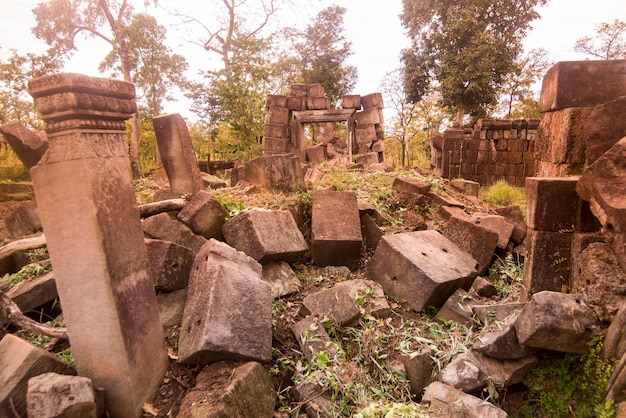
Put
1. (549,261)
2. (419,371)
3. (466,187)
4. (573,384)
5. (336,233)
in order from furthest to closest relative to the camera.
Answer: (466,187) → (336,233) → (549,261) → (419,371) → (573,384)

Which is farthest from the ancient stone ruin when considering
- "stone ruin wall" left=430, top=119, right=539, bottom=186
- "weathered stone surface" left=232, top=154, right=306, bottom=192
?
"stone ruin wall" left=430, top=119, right=539, bottom=186

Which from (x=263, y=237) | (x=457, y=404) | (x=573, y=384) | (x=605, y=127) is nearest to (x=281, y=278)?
(x=263, y=237)

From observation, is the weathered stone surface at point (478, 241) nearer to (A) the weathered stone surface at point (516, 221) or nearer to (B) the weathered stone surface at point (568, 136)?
(A) the weathered stone surface at point (516, 221)

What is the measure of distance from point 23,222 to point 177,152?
8.21 ft

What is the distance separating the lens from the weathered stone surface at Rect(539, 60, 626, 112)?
322 centimetres

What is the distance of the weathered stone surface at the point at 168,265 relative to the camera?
2.77m

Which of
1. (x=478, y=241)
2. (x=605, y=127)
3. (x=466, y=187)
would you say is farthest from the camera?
(x=466, y=187)

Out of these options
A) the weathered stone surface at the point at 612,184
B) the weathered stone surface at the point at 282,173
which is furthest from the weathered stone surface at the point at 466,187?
the weathered stone surface at the point at 612,184

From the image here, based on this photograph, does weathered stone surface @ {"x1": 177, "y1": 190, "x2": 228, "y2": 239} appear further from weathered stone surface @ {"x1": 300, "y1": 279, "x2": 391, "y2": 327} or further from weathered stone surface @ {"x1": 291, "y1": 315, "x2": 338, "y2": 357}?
weathered stone surface @ {"x1": 291, "y1": 315, "x2": 338, "y2": 357}

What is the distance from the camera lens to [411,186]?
16.8 ft

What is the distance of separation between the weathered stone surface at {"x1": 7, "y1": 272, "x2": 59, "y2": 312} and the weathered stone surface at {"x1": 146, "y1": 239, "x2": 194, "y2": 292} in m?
0.89

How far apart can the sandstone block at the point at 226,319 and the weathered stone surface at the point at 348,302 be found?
0.57 meters

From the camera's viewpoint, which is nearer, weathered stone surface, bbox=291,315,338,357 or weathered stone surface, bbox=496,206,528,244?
weathered stone surface, bbox=291,315,338,357

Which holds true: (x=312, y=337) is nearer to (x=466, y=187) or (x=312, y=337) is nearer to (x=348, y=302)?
(x=348, y=302)
